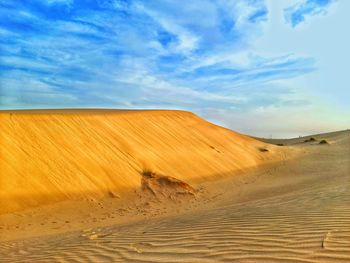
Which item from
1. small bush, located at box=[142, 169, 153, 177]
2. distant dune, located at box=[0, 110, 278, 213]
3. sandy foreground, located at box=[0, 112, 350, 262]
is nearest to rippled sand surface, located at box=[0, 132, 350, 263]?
sandy foreground, located at box=[0, 112, 350, 262]

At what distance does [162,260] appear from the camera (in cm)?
471

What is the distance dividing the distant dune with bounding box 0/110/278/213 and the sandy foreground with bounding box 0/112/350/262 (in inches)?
2.9

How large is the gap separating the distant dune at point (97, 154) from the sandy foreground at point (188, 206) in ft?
0.24

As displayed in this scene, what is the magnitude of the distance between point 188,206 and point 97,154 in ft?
17.1

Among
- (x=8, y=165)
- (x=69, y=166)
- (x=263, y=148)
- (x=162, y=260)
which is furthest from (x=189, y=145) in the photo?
(x=162, y=260)

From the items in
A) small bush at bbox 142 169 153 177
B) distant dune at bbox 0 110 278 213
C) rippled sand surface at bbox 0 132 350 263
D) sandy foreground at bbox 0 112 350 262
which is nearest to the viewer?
rippled sand surface at bbox 0 132 350 263

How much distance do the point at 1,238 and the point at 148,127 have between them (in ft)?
44.0

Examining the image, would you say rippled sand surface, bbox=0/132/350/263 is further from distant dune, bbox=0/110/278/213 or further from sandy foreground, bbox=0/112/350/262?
distant dune, bbox=0/110/278/213

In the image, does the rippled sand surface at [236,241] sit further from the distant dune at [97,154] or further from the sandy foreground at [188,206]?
the distant dune at [97,154]

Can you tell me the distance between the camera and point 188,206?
12062 millimetres

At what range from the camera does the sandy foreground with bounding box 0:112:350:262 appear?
4891 millimetres

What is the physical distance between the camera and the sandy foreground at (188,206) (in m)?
4.89

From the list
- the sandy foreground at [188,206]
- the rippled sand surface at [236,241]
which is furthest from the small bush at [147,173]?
the rippled sand surface at [236,241]

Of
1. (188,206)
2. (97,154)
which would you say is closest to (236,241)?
(188,206)
